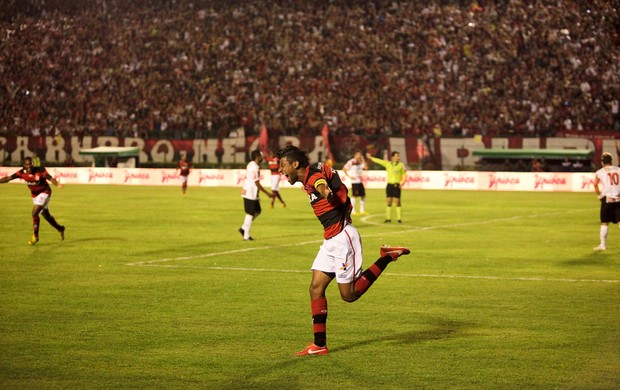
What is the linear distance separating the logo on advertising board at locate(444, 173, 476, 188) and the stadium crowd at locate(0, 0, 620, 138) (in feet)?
11.3

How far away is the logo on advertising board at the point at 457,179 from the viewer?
5025 cm

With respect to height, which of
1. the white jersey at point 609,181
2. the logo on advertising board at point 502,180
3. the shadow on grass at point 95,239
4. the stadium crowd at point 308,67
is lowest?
the shadow on grass at point 95,239

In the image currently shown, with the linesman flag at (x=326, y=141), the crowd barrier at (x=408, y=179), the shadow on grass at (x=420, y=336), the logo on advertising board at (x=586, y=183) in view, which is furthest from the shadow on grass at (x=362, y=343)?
the linesman flag at (x=326, y=141)

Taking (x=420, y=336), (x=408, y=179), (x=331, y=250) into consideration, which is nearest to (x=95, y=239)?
(x=420, y=336)

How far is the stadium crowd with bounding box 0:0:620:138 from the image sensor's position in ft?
174

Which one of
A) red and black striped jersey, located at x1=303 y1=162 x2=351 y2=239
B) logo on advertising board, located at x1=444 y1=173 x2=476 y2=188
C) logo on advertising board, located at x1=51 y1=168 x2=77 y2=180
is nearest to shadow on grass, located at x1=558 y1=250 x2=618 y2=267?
red and black striped jersey, located at x1=303 y1=162 x2=351 y2=239

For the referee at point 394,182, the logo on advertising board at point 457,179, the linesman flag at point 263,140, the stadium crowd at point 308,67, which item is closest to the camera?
the referee at point 394,182

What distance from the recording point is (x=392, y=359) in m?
9.44

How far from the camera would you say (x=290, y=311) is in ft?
40.9

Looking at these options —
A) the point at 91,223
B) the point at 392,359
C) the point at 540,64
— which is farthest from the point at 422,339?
the point at 540,64

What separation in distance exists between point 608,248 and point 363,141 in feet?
108

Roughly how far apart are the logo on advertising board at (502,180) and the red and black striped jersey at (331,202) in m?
40.8

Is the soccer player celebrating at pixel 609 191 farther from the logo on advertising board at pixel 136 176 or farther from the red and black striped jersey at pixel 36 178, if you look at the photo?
the logo on advertising board at pixel 136 176

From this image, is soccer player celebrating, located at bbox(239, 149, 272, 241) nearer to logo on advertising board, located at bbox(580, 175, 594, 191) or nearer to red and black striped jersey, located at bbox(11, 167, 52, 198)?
red and black striped jersey, located at bbox(11, 167, 52, 198)
